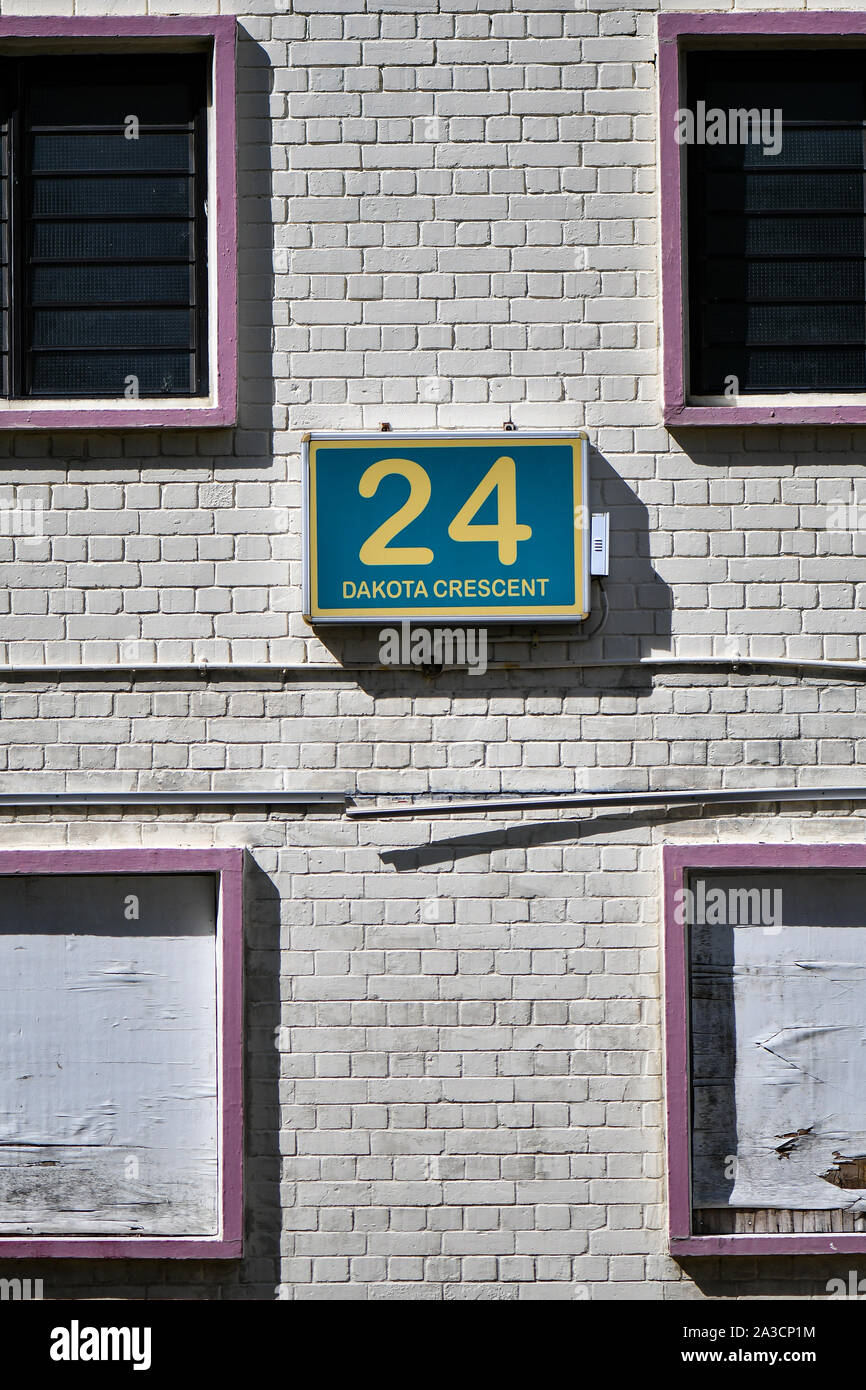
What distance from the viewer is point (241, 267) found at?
19.4 ft

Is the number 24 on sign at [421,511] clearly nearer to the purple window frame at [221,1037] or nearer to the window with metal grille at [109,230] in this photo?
the window with metal grille at [109,230]

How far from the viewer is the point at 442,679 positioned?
586 centimetres

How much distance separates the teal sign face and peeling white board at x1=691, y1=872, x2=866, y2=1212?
1720 mm

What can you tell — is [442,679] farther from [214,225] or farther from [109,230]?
[109,230]

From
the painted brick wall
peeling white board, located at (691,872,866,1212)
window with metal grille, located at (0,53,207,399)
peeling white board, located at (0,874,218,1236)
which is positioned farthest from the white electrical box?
peeling white board, located at (0,874,218,1236)

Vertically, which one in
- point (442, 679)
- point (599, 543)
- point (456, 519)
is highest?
A: point (456, 519)

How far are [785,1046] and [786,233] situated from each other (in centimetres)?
409

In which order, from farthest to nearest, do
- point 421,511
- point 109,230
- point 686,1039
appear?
1. point 109,230
2. point 421,511
3. point 686,1039

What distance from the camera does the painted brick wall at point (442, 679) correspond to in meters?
5.71

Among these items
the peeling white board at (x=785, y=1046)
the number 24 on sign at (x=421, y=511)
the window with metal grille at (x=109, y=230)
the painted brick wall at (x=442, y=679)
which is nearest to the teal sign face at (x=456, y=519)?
the number 24 on sign at (x=421, y=511)

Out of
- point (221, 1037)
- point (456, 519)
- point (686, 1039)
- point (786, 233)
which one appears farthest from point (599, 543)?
point (221, 1037)

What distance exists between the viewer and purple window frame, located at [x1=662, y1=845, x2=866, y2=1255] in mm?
5602

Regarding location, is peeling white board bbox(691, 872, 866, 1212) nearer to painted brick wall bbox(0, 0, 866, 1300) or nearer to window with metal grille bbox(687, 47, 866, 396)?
painted brick wall bbox(0, 0, 866, 1300)
